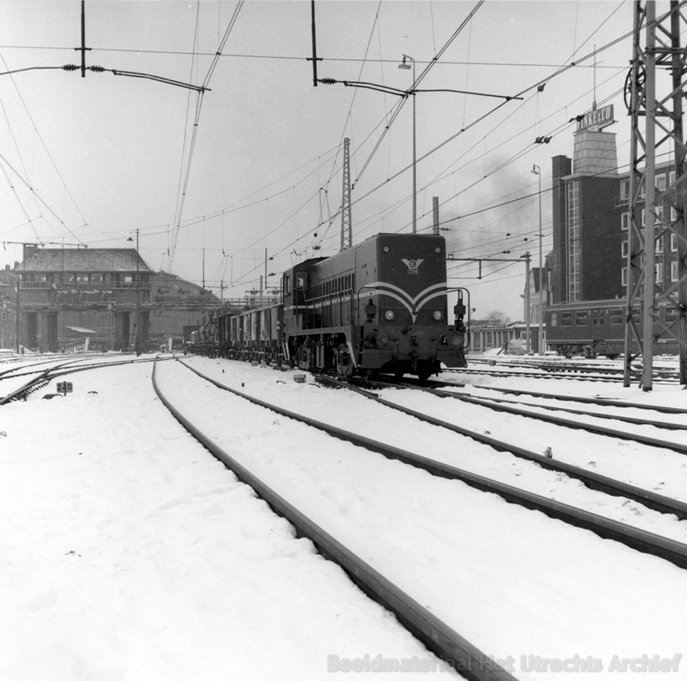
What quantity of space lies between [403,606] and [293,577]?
812mm

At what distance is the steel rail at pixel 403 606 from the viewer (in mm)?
2422

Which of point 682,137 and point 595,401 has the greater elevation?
point 682,137

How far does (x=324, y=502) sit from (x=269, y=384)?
11887 millimetres

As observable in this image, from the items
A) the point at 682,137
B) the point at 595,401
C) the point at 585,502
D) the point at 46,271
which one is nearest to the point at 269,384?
the point at 595,401

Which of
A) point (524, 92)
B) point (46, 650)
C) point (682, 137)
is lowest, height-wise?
point (46, 650)

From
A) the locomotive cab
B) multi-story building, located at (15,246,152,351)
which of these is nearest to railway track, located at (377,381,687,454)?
the locomotive cab

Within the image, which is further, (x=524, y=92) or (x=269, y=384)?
(x=269, y=384)

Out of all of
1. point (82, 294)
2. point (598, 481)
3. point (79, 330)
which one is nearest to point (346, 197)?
point (598, 481)

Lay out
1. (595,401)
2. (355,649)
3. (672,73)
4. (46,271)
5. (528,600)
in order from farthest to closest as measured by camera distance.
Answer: (46,271)
(672,73)
(595,401)
(528,600)
(355,649)

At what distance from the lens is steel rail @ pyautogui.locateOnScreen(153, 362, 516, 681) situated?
7.95 ft

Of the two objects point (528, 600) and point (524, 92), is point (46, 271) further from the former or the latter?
→ point (528, 600)

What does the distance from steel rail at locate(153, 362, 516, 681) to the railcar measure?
27.8 m

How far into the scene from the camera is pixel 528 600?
3.14 meters

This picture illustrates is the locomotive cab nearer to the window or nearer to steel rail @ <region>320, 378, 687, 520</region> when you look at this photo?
steel rail @ <region>320, 378, 687, 520</region>
